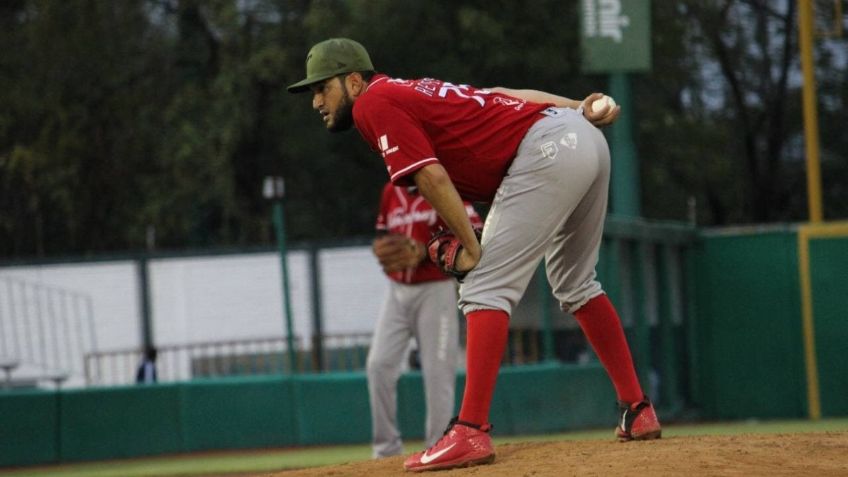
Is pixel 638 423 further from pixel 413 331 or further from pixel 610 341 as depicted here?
pixel 413 331

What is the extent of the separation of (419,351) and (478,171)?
3.23m

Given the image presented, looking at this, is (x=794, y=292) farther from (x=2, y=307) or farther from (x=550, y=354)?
(x=2, y=307)

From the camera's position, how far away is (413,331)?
8.91 m

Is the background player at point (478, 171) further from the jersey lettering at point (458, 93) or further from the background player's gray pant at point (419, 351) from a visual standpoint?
the background player's gray pant at point (419, 351)

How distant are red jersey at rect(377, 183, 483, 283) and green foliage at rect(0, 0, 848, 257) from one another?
13.6 meters

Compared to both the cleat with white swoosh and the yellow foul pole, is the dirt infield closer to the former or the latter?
the cleat with white swoosh

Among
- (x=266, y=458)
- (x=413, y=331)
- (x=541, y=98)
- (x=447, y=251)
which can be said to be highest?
(x=541, y=98)

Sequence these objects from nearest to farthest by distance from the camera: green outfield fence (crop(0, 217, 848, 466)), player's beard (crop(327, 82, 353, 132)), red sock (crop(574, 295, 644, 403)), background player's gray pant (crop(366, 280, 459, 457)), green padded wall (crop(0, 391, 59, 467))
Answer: player's beard (crop(327, 82, 353, 132)) < red sock (crop(574, 295, 644, 403)) < background player's gray pant (crop(366, 280, 459, 457)) < green padded wall (crop(0, 391, 59, 467)) < green outfield fence (crop(0, 217, 848, 466))

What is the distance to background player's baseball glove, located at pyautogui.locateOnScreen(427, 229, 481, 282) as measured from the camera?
566cm

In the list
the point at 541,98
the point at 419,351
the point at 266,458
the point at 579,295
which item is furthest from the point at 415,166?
the point at 266,458

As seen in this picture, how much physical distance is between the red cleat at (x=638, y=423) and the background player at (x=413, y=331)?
2.62 m

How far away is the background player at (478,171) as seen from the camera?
5.54 meters

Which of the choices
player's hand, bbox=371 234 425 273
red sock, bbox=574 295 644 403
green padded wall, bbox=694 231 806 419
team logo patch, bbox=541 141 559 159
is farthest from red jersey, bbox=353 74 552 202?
green padded wall, bbox=694 231 806 419

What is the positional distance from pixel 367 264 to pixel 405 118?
1291 cm
